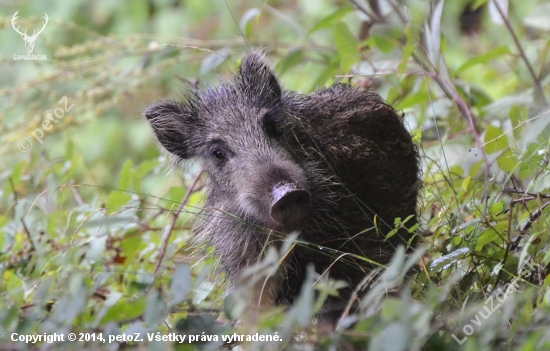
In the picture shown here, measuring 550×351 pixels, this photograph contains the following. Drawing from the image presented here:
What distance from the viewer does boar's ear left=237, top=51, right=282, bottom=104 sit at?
313 centimetres

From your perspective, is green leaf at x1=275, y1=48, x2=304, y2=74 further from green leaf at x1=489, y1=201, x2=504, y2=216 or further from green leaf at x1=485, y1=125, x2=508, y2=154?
green leaf at x1=489, y1=201, x2=504, y2=216

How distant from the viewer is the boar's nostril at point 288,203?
8.26 ft

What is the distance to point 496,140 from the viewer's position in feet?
9.21

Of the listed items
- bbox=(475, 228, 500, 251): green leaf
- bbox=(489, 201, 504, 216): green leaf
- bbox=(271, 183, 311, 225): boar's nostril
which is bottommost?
bbox=(475, 228, 500, 251): green leaf

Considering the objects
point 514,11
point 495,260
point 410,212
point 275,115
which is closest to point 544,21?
point 410,212

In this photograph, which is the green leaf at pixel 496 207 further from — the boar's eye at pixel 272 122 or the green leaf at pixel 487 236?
the boar's eye at pixel 272 122

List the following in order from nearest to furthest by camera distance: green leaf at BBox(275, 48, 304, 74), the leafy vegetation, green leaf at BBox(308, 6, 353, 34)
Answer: the leafy vegetation → green leaf at BBox(308, 6, 353, 34) → green leaf at BBox(275, 48, 304, 74)

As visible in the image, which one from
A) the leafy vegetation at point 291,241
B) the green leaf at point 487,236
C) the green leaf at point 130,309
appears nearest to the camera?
the leafy vegetation at point 291,241

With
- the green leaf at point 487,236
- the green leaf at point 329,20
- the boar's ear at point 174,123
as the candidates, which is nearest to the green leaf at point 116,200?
the boar's ear at point 174,123

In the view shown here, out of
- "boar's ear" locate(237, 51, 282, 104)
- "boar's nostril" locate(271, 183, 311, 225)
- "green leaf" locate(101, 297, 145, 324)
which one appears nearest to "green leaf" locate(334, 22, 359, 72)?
"boar's ear" locate(237, 51, 282, 104)

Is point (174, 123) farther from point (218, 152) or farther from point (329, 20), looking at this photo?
point (329, 20)

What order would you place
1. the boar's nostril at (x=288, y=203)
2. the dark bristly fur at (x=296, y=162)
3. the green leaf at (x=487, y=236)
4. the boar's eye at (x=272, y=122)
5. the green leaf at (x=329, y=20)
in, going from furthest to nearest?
the green leaf at (x=329, y=20) → the boar's eye at (x=272, y=122) → the dark bristly fur at (x=296, y=162) → the boar's nostril at (x=288, y=203) → the green leaf at (x=487, y=236)

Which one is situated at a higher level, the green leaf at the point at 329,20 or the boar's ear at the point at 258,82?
the green leaf at the point at 329,20

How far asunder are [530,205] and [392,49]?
1185mm
